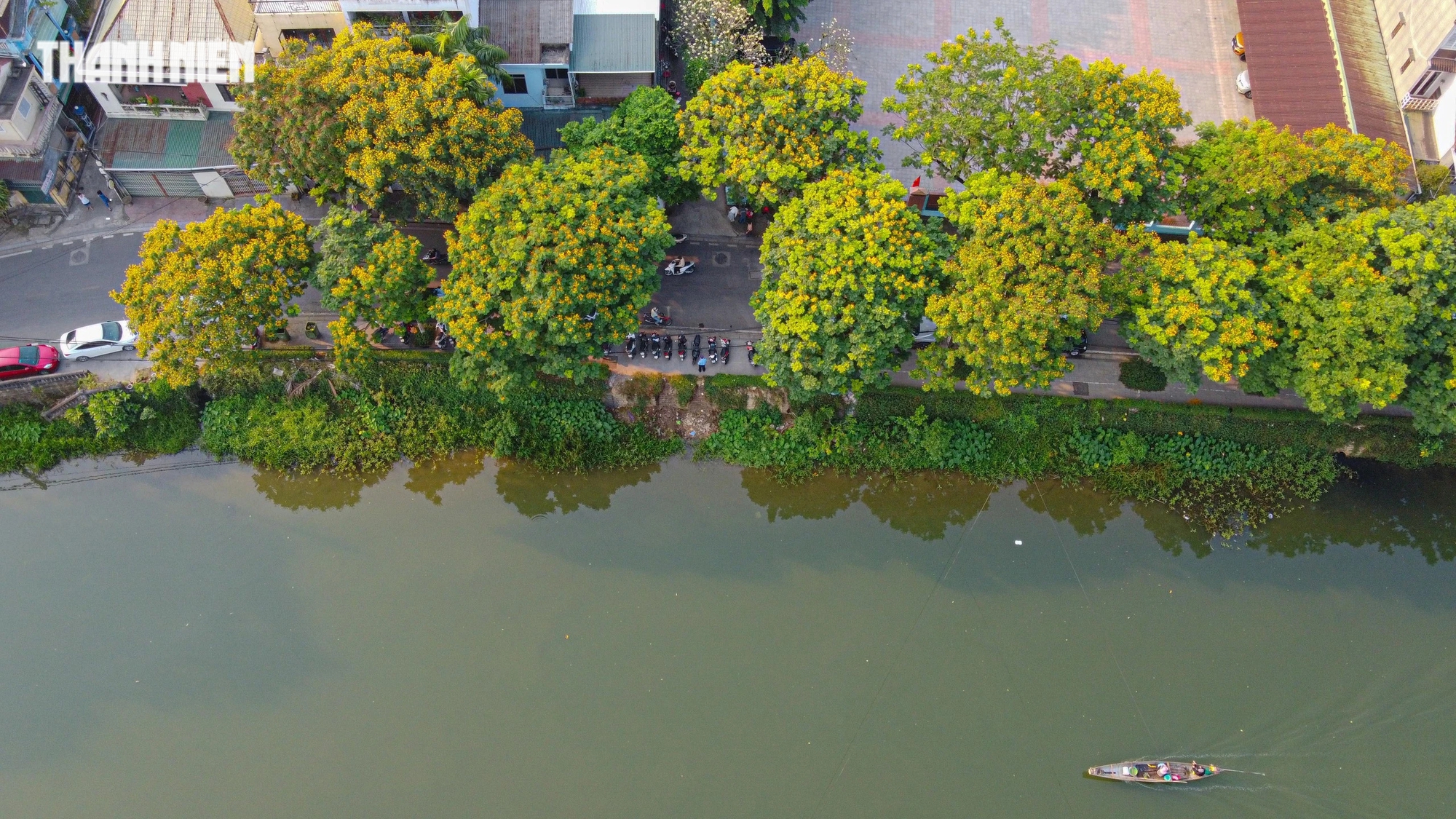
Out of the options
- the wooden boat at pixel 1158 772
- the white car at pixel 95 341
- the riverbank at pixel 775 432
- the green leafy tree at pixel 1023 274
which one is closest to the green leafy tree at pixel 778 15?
the green leafy tree at pixel 1023 274

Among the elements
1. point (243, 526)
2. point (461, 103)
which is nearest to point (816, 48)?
point (461, 103)

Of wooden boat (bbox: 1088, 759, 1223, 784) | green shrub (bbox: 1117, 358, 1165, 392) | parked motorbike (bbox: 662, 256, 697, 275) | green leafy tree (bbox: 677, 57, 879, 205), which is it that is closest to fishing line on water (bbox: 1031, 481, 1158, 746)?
wooden boat (bbox: 1088, 759, 1223, 784)

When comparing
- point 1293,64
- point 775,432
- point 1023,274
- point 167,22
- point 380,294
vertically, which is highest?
point 167,22

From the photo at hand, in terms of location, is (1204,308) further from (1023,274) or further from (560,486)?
(560,486)

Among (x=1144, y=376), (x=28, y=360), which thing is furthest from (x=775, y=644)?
(x=28, y=360)

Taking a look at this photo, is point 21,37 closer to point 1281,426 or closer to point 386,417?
point 386,417

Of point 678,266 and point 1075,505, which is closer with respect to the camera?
point 1075,505
